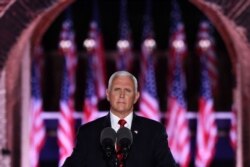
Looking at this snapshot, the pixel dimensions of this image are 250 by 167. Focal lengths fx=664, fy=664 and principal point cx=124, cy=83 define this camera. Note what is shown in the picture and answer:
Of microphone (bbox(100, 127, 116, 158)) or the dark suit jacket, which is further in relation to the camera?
the dark suit jacket

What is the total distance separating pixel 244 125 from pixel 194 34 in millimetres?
5384

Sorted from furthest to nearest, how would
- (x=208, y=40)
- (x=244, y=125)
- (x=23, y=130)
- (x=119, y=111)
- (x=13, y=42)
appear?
(x=208, y=40)
(x=23, y=130)
(x=244, y=125)
(x=13, y=42)
(x=119, y=111)

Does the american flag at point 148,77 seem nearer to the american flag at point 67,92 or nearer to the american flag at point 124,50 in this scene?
the american flag at point 124,50

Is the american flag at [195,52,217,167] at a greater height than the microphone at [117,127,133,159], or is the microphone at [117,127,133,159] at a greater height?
the american flag at [195,52,217,167]

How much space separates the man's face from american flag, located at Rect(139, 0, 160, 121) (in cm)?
719

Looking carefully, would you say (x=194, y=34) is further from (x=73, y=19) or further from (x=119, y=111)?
(x=119, y=111)

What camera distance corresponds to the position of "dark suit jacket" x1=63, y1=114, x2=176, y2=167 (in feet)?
10.3

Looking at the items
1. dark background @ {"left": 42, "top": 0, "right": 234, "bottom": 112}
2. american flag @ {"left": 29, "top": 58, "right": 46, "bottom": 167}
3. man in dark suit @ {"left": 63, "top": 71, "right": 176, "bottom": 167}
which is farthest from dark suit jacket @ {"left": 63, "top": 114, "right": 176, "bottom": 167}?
dark background @ {"left": 42, "top": 0, "right": 234, "bottom": 112}

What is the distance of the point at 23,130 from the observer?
267 inches

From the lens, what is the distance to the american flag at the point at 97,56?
10883 mm

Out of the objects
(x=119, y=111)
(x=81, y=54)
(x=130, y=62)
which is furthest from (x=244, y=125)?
(x=81, y=54)

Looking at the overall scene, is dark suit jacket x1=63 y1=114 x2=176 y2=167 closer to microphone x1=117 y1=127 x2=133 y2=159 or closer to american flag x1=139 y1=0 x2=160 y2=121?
microphone x1=117 y1=127 x2=133 y2=159

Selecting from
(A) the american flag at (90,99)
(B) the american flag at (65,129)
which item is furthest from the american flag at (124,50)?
(B) the american flag at (65,129)

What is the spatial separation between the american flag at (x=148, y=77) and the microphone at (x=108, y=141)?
24.2 ft
